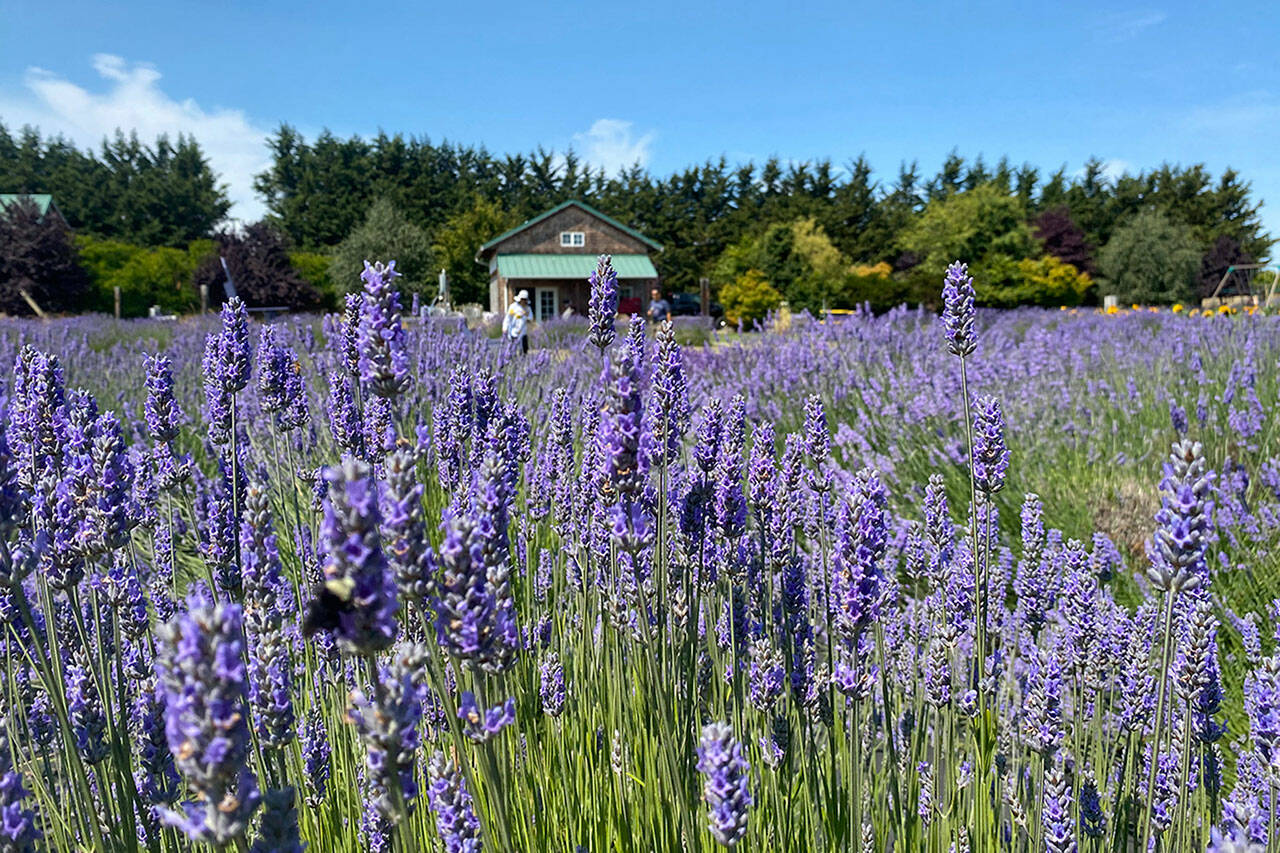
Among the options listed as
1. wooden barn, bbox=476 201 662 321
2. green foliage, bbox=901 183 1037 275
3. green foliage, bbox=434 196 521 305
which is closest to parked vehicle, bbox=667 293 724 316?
wooden barn, bbox=476 201 662 321

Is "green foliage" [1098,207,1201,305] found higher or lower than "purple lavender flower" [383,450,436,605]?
higher

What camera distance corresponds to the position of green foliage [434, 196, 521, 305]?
153 ft

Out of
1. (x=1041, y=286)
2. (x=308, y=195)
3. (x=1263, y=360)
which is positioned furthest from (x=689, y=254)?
(x=1263, y=360)

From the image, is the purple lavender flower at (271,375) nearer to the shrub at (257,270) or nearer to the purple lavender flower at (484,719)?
the purple lavender flower at (484,719)

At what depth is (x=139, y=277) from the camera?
1364 inches

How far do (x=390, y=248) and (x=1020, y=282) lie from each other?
31496mm

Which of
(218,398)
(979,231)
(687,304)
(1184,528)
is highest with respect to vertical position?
(979,231)

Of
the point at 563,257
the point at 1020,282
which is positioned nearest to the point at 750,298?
the point at 563,257

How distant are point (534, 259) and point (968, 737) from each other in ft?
134

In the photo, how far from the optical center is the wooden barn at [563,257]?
40.2 meters

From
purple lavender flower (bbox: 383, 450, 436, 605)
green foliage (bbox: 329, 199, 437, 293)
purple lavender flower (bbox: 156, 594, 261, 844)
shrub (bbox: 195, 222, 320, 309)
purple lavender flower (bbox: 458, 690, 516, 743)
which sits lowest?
purple lavender flower (bbox: 458, 690, 516, 743)

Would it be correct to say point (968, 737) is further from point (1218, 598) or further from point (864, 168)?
point (864, 168)

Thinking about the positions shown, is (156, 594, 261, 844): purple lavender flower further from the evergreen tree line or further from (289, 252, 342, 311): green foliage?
(289, 252, 342, 311): green foliage

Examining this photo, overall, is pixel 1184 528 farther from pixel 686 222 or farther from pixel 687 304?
pixel 686 222
